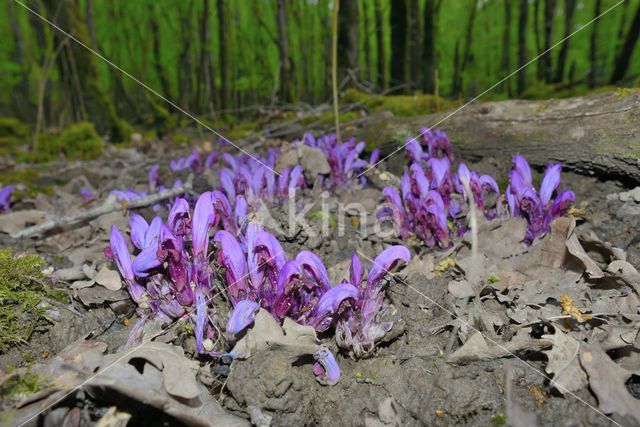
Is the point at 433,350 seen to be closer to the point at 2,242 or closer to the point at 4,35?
the point at 2,242

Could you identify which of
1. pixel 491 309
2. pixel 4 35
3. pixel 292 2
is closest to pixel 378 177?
pixel 491 309

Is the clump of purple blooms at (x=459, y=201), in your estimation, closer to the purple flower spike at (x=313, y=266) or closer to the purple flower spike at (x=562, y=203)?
the purple flower spike at (x=562, y=203)

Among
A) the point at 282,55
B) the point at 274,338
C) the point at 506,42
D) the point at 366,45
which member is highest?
the point at 366,45

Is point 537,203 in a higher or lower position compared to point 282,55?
lower

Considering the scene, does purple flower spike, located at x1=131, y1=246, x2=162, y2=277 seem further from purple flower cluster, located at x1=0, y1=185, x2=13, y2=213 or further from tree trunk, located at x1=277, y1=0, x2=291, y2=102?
tree trunk, located at x1=277, y1=0, x2=291, y2=102

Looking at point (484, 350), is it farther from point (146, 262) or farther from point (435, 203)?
point (146, 262)

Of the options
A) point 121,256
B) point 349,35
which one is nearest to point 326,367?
point 121,256

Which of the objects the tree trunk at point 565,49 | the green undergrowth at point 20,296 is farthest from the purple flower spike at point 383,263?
the tree trunk at point 565,49
